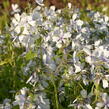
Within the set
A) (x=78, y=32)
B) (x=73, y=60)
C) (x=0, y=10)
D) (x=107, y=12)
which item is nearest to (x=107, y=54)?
(x=73, y=60)

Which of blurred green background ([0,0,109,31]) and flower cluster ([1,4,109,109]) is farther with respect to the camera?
blurred green background ([0,0,109,31])

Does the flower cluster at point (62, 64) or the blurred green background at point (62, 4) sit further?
the blurred green background at point (62, 4)

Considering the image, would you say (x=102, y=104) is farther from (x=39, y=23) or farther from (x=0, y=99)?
(x=0, y=99)

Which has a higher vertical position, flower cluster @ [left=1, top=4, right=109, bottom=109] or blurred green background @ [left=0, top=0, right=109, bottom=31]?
blurred green background @ [left=0, top=0, right=109, bottom=31]

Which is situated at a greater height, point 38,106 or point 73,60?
point 73,60

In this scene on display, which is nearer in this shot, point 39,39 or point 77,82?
point 77,82

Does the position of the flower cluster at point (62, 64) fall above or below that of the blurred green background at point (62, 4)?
below

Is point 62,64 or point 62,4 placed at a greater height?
point 62,4

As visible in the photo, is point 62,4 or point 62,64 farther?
point 62,4
